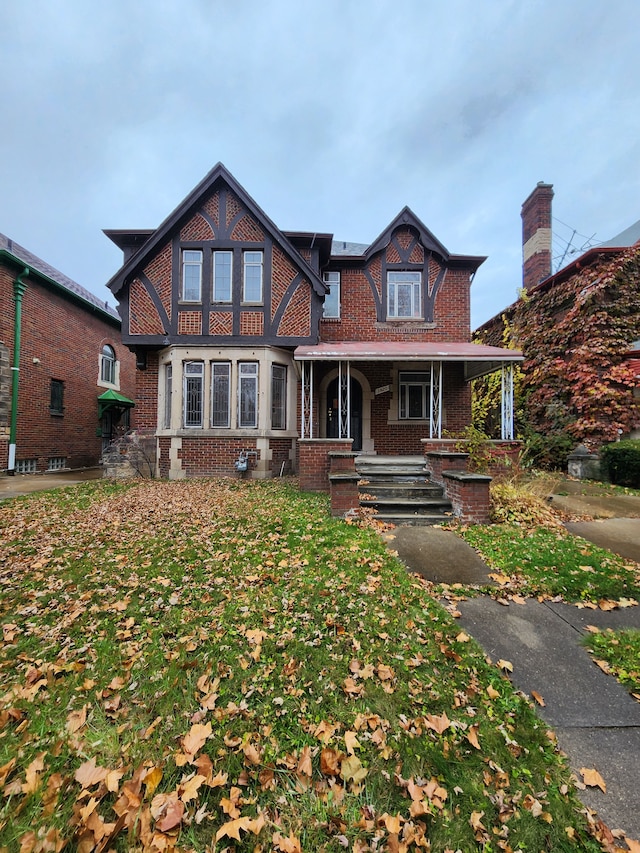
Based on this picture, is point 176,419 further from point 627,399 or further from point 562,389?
point 627,399

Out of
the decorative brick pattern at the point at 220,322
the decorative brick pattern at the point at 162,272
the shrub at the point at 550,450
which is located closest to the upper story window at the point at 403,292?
the decorative brick pattern at the point at 220,322

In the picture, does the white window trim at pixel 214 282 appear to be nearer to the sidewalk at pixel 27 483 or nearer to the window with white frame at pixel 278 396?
the window with white frame at pixel 278 396

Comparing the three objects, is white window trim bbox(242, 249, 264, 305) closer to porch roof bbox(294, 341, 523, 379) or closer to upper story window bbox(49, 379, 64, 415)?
porch roof bbox(294, 341, 523, 379)

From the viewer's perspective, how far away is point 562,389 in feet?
38.1

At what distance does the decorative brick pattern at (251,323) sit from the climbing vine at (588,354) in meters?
6.89

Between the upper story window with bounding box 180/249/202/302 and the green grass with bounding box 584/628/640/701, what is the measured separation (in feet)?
37.2

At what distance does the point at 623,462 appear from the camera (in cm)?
919

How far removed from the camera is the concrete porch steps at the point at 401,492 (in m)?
6.21

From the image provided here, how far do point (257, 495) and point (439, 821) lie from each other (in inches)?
259

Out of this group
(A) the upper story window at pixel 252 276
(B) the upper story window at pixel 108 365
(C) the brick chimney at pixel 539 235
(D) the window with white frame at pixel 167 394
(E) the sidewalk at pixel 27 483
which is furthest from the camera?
(B) the upper story window at pixel 108 365

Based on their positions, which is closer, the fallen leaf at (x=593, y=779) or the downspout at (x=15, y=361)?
the fallen leaf at (x=593, y=779)

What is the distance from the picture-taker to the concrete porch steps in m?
6.21

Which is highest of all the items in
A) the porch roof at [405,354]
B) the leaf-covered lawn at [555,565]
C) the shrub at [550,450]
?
the porch roof at [405,354]

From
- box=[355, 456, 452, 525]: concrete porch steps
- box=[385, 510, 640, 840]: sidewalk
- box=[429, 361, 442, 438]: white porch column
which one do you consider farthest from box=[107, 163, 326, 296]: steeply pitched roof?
box=[385, 510, 640, 840]: sidewalk
